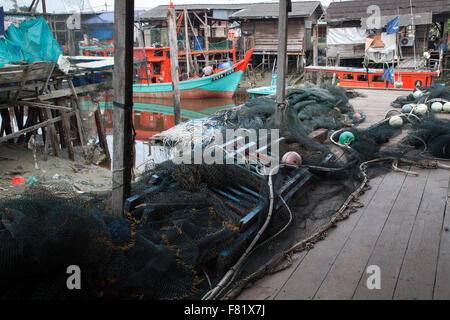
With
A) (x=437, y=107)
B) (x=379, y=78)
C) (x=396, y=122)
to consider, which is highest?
(x=379, y=78)

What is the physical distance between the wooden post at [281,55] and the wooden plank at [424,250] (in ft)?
6.79

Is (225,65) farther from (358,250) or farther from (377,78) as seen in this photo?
(358,250)

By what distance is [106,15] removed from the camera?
2475 cm

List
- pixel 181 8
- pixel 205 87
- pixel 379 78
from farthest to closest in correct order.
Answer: pixel 181 8 → pixel 205 87 → pixel 379 78

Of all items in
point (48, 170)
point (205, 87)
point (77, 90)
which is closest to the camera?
point (48, 170)

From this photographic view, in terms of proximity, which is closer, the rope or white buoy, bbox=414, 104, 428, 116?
the rope

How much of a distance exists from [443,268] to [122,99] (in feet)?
7.91

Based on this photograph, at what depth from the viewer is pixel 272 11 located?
26766mm

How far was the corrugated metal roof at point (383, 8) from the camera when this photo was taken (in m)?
21.6

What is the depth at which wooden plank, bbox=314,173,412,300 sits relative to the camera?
2213 millimetres

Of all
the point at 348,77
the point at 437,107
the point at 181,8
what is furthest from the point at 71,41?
the point at 437,107

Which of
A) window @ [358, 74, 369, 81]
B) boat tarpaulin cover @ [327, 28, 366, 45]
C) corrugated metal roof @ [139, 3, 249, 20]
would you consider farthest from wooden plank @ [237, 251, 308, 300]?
corrugated metal roof @ [139, 3, 249, 20]

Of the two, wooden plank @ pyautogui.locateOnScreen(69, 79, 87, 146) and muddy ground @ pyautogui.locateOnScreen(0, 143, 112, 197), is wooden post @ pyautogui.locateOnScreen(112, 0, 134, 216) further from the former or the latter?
wooden plank @ pyautogui.locateOnScreen(69, 79, 87, 146)

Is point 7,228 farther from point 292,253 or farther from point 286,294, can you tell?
point 292,253
